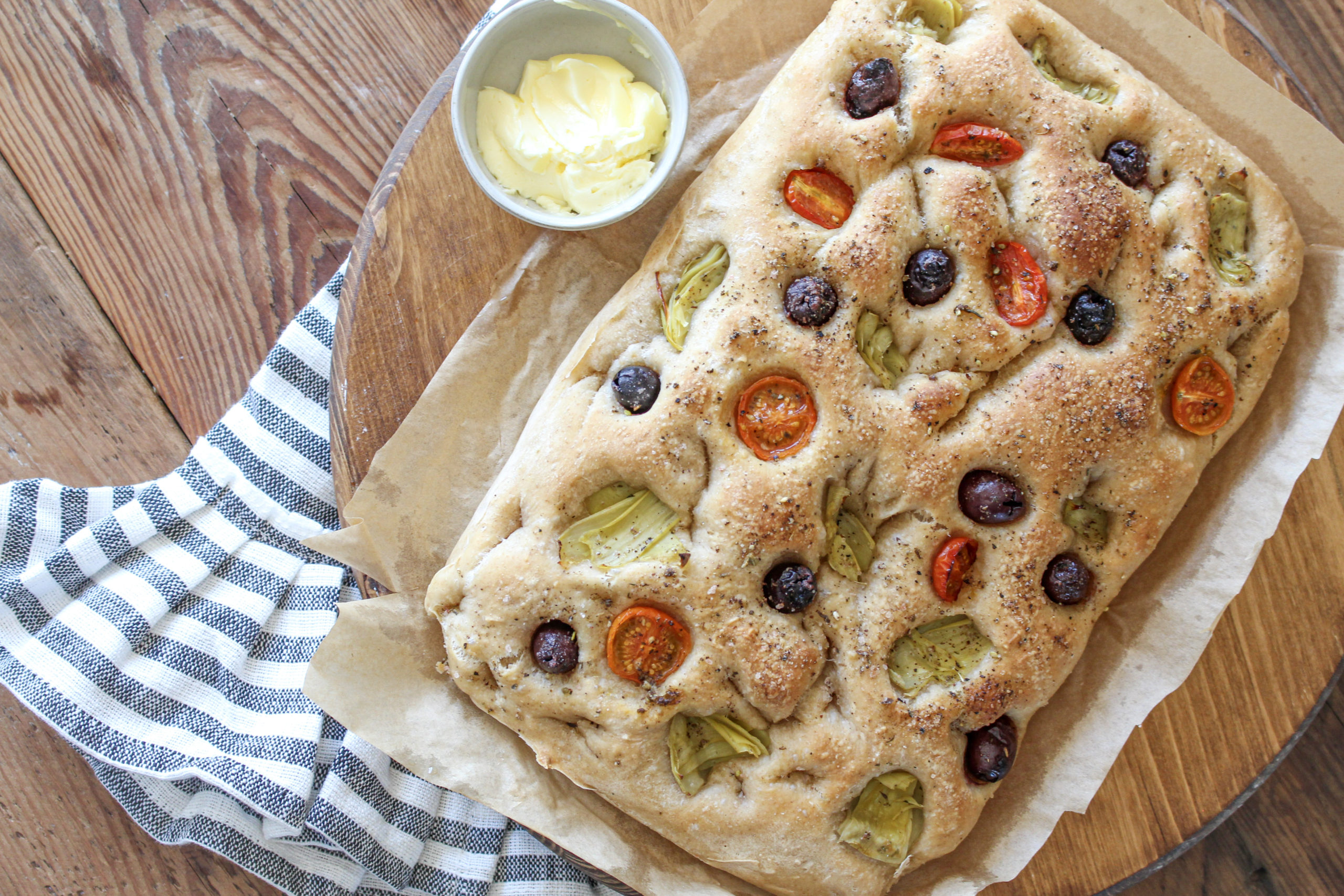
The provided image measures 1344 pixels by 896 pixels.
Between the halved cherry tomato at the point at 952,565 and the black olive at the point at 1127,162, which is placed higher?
the black olive at the point at 1127,162

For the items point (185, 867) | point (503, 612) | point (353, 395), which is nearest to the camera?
point (503, 612)

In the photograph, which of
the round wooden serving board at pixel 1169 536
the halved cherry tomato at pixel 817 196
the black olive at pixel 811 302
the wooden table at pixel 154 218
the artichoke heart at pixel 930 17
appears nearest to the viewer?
the black olive at pixel 811 302

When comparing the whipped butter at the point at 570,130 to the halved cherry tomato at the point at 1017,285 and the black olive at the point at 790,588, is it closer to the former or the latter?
the halved cherry tomato at the point at 1017,285

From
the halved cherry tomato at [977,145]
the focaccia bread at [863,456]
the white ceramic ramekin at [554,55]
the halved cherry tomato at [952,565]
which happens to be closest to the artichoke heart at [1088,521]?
the focaccia bread at [863,456]

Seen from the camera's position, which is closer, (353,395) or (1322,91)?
(353,395)

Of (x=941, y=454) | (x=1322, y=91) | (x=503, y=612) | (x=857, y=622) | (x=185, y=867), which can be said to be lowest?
(x=185, y=867)

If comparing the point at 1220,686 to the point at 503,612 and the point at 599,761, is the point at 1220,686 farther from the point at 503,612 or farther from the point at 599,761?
the point at 503,612

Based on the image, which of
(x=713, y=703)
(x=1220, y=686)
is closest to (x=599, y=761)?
(x=713, y=703)

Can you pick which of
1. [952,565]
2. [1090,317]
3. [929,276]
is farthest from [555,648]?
[1090,317]
